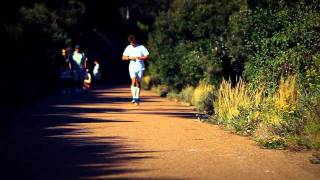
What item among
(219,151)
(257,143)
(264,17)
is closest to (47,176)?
(219,151)

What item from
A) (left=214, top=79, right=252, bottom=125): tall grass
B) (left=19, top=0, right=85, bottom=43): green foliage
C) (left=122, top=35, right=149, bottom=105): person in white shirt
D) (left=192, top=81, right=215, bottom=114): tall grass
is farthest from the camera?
(left=19, top=0, right=85, bottom=43): green foliage

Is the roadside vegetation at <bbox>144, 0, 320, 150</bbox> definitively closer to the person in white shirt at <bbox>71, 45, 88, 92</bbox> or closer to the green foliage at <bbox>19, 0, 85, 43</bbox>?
the person in white shirt at <bbox>71, 45, 88, 92</bbox>

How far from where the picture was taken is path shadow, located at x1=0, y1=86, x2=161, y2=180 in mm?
7988

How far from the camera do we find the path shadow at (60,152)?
7988 mm

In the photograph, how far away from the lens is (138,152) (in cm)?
946

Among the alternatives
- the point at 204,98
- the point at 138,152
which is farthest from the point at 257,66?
the point at 138,152

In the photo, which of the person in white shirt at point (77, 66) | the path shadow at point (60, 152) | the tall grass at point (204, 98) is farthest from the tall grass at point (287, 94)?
the person in white shirt at point (77, 66)

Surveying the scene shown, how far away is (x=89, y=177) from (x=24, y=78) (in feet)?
37.9

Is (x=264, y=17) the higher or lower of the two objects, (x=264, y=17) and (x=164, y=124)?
the higher

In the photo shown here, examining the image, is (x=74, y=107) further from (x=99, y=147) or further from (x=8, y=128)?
(x=99, y=147)

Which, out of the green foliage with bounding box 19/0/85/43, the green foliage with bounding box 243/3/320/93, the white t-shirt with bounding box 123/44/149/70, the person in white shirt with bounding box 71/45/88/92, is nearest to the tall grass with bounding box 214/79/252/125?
the green foliage with bounding box 243/3/320/93

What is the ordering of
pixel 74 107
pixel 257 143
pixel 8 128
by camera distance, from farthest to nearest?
pixel 74 107 < pixel 8 128 < pixel 257 143

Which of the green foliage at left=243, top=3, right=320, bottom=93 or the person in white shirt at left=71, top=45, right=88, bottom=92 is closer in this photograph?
the green foliage at left=243, top=3, right=320, bottom=93

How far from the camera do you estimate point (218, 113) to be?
13633mm
